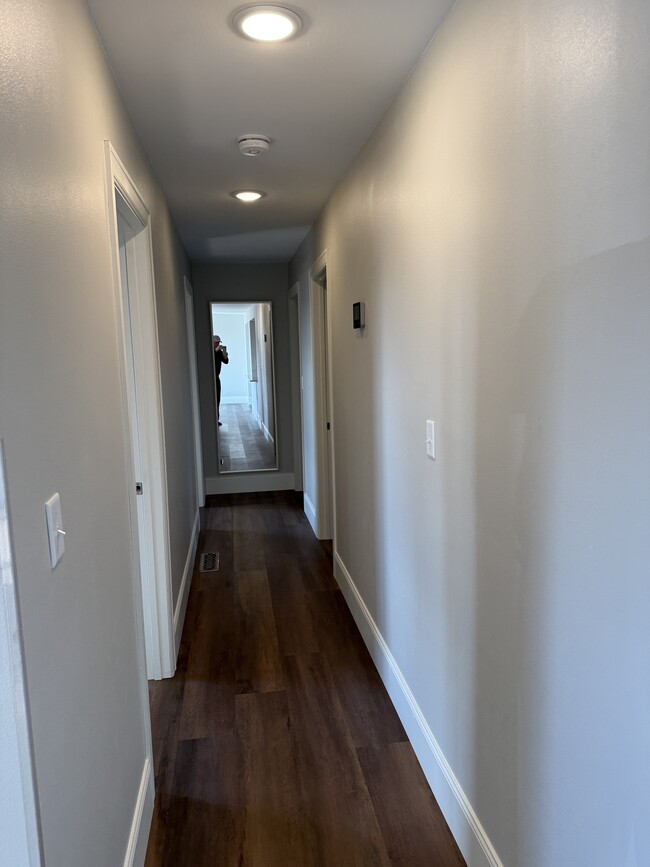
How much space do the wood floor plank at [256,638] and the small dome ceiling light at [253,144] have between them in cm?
230

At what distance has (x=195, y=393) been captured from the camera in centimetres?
541

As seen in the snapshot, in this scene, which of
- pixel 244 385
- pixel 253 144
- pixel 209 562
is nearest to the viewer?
pixel 253 144

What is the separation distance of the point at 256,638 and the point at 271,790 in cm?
110

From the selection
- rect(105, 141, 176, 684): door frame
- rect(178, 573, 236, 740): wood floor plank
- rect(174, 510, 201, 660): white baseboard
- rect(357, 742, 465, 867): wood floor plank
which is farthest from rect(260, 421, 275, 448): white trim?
rect(357, 742, 465, 867): wood floor plank

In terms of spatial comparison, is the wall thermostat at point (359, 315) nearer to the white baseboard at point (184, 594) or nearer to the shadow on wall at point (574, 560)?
the shadow on wall at point (574, 560)

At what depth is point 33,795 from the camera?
92 centimetres

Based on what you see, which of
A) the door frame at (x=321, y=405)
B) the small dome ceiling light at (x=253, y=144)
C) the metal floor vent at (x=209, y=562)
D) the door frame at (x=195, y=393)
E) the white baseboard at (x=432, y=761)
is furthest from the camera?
the door frame at (x=195, y=393)

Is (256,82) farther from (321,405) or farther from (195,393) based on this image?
(195,393)

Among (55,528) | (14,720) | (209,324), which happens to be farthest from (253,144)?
(209,324)

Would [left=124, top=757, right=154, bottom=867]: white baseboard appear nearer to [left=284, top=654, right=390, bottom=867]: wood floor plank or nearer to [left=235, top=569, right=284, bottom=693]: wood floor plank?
[left=284, top=654, right=390, bottom=867]: wood floor plank

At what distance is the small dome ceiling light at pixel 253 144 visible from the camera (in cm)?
247

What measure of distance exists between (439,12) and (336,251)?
1.80 metres

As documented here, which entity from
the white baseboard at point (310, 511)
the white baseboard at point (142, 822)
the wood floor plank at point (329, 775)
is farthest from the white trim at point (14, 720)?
the white baseboard at point (310, 511)

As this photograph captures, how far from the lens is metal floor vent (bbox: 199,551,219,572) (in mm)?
4102
